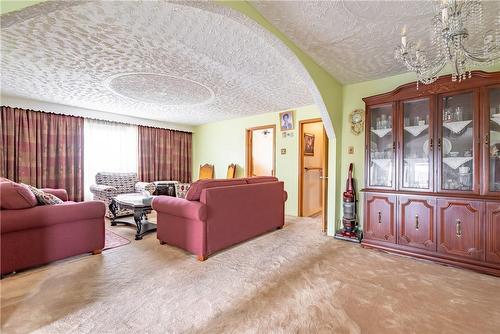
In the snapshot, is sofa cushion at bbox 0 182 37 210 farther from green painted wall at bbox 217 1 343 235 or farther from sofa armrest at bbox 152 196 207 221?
green painted wall at bbox 217 1 343 235

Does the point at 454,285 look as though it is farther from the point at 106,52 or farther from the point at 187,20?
the point at 106,52

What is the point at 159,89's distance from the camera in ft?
11.9

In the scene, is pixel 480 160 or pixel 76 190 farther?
pixel 76 190

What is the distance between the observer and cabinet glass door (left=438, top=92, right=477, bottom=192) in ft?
8.14

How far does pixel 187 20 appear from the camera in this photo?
1.95 meters

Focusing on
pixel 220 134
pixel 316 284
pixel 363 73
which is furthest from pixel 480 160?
pixel 220 134

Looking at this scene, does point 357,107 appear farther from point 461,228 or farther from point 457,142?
point 461,228

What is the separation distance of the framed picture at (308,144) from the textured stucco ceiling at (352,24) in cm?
236

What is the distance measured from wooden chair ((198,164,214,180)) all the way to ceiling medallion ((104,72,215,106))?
2.38 metres

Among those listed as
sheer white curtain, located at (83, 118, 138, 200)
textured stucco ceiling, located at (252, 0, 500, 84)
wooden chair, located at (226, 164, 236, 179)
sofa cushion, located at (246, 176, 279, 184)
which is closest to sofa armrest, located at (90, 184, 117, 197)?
sheer white curtain, located at (83, 118, 138, 200)

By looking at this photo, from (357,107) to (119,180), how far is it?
5129 millimetres

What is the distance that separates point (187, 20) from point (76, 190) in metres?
4.58

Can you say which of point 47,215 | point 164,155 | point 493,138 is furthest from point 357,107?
point 164,155

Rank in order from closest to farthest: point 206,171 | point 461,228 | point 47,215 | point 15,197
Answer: point 15,197
point 47,215
point 461,228
point 206,171
